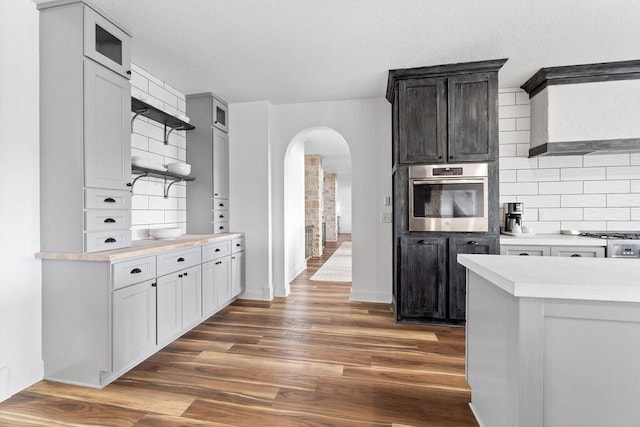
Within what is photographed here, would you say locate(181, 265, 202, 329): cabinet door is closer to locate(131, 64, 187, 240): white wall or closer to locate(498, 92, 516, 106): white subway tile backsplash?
locate(131, 64, 187, 240): white wall

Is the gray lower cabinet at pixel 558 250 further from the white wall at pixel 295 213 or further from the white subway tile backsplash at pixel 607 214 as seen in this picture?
the white wall at pixel 295 213

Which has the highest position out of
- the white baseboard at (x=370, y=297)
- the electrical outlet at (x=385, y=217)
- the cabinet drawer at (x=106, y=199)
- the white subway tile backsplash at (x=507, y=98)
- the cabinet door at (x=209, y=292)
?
the white subway tile backsplash at (x=507, y=98)

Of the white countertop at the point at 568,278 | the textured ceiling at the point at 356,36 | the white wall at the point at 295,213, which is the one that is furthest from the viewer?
the white wall at the point at 295,213

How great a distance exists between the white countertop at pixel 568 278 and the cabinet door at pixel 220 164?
124 inches

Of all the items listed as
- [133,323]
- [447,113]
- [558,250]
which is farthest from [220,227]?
[558,250]

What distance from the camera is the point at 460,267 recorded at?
9.87ft

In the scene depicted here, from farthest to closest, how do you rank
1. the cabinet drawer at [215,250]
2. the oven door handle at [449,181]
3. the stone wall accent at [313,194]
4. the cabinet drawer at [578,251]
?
1. the stone wall accent at [313,194]
2. the cabinet drawer at [215,250]
3. the oven door handle at [449,181]
4. the cabinet drawer at [578,251]

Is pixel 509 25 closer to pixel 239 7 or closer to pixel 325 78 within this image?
pixel 325 78

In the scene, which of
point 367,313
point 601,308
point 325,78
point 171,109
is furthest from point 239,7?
point 367,313

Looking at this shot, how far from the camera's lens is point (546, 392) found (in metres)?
1.07

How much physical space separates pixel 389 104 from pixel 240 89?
1852mm

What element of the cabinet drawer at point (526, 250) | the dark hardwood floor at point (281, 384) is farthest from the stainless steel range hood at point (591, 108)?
the dark hardwood floor at point (281, 384)

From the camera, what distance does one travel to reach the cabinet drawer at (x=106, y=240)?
6.68 feet

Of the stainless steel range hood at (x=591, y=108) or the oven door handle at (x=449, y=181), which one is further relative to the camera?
the oven door handle at (x=449, y=181)
